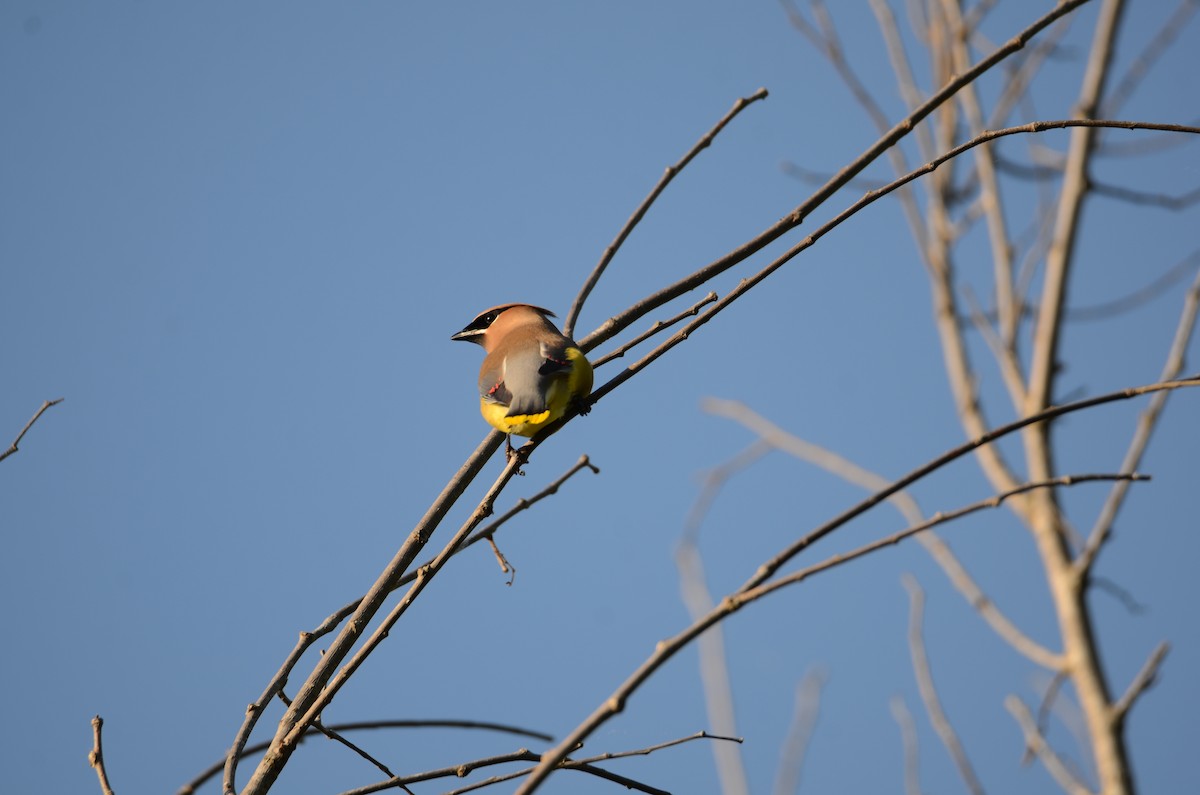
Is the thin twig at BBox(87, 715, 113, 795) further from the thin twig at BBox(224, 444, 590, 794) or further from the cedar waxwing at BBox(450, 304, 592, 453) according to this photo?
the cedar waxwing at BBox(450, 304, 592, 453)

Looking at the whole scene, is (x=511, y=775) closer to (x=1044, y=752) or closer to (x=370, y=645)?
(x=370, y=645)

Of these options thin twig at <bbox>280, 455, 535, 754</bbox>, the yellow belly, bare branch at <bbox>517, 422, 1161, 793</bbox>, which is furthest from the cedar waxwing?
bare branch at <bbox>517, 422, 1161, 793</bbox>

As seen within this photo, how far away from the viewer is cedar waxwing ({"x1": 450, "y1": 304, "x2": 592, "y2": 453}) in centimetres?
334

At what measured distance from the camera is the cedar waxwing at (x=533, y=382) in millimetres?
3342

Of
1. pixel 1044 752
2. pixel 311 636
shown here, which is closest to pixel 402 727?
pixel 311 636

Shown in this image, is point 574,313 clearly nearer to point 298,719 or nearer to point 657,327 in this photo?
point 657,327

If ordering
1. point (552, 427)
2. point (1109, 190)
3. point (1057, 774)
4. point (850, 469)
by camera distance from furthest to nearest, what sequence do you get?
point (850, 469) < point (1109, 190) < point (1057, 774) < point (552, 427)

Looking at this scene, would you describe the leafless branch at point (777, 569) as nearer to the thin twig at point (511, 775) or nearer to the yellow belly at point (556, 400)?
the thin twig at point (511, 775)

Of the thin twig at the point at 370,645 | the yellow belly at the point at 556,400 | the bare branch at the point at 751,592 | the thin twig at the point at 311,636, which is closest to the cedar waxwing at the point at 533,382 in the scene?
the yellow belly at the point at 556,400

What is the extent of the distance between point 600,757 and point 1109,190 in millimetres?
4027

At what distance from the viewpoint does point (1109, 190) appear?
5199 mm

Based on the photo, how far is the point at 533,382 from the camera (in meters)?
3.42

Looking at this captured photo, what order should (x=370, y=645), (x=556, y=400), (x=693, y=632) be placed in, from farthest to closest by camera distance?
(x=556, y=400), (x=370, y=645), (x=693, y=632)

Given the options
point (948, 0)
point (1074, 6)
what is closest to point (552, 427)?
point (1074, 6)
